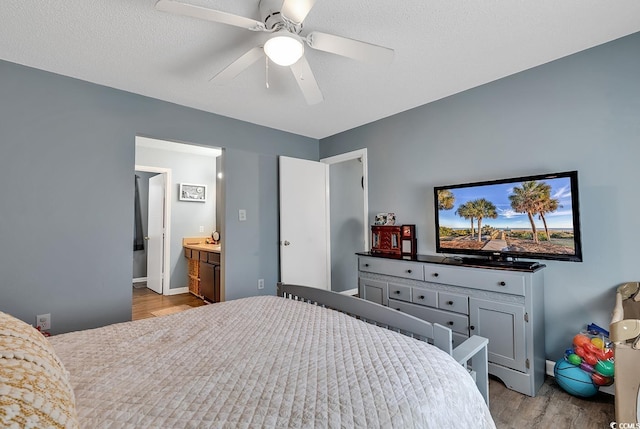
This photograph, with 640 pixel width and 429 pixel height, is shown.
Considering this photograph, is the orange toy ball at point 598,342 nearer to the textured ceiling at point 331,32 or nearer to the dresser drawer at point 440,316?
the dresser drawer at point 440,316

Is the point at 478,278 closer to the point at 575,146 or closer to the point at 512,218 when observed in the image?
the point at 512,218

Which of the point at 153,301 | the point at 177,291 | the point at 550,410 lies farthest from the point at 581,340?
the point at 177,291

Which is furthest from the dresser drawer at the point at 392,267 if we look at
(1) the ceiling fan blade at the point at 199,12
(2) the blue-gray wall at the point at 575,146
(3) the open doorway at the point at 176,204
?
(3) the open doorway at the point at 176,204

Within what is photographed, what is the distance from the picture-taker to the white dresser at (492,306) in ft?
6.73

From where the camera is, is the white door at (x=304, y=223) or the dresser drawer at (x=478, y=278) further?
the white door at (x=304, y=223)

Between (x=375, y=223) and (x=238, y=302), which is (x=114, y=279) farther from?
(x=375, y=223)

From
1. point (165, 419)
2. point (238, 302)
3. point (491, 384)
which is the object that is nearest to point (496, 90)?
point (491, 384)

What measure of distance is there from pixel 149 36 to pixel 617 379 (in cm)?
342

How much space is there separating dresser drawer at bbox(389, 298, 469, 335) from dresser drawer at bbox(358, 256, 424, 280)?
0.87ft

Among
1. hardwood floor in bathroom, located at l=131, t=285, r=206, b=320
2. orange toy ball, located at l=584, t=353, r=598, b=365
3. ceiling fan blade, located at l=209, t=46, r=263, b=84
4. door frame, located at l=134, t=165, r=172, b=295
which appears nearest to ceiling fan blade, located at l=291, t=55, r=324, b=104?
ceiling fan blade, located at l=209, t=46, r=263, b=84

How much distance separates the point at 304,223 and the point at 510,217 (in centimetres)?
235

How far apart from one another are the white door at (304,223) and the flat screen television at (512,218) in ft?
5.47

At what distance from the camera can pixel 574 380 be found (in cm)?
197

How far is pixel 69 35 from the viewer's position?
6.41 feet
